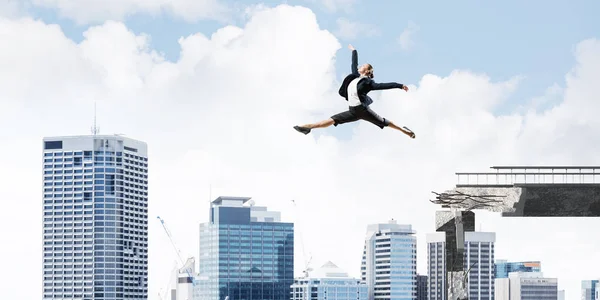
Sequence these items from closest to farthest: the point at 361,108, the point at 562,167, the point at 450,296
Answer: the point at 361,108 → the point at 562,167 → the point at 450,296

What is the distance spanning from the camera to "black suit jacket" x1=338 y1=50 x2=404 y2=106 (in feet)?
75.3

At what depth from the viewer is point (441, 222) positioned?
1909 inches

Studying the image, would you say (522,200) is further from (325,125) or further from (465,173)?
(325,125)

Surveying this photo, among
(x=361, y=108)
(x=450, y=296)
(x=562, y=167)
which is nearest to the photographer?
(x=361, y=108)

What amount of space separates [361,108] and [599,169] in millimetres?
22414

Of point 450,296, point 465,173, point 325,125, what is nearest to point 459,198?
point 465,173

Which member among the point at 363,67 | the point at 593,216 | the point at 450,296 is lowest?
the point at 450,296

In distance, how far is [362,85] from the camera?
2305 centimetres

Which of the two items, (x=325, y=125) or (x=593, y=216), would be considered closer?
(x=325, y=125)

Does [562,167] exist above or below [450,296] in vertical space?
above

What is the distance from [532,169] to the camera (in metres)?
43.4

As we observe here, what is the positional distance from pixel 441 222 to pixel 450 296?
3336mm

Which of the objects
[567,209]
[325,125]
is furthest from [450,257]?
[325,125]

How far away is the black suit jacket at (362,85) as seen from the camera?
2295 cm
